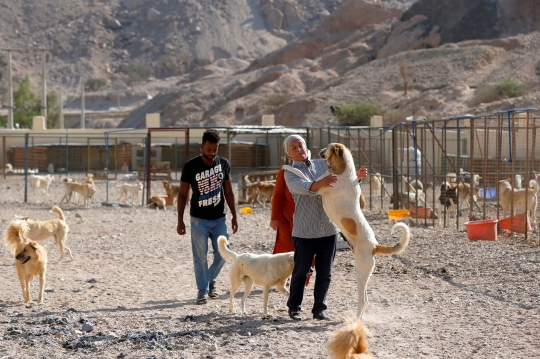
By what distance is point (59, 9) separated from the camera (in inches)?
4478

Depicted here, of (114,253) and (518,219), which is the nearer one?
(114,253)

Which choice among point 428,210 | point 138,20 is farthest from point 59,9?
point 428,210

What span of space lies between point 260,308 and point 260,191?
42.7 ft

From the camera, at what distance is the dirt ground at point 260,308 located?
641cm

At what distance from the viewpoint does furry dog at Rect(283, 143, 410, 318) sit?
6.74m

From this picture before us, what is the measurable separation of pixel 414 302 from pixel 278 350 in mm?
2462

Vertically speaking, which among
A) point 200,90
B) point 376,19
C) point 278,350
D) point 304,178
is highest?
point 376,19

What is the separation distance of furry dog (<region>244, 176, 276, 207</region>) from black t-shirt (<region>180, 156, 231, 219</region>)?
1217 cm

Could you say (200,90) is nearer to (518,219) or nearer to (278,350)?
(518,219)

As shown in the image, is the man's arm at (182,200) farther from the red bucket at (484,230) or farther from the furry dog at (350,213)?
the red bucket at (484,230)

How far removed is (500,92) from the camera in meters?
47.7

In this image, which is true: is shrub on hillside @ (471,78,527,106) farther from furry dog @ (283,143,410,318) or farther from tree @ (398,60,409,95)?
furry dog @ (283,143,410,318)

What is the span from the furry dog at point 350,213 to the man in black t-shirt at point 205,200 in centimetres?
157

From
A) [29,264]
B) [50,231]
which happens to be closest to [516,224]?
[50,231]
